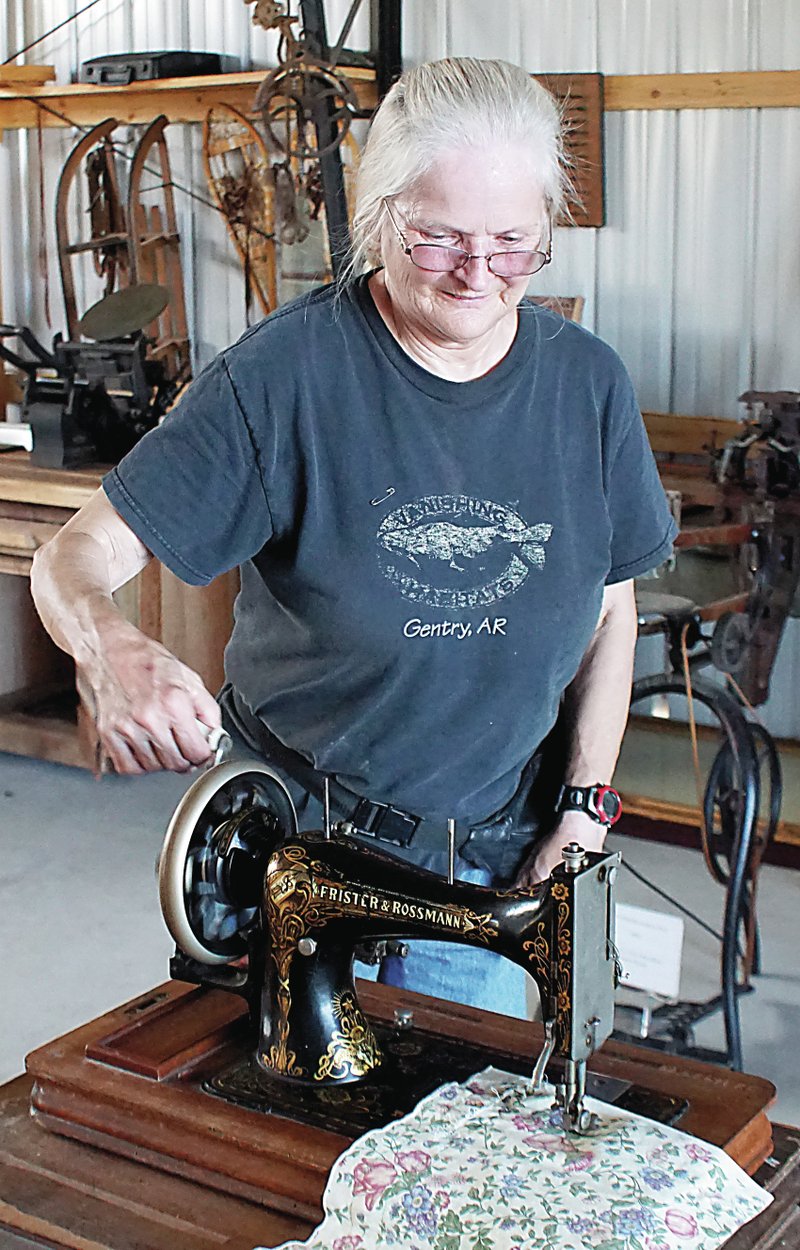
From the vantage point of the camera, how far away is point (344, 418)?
1629 millimetres

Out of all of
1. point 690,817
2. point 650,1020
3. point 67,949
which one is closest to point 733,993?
point 650,1020

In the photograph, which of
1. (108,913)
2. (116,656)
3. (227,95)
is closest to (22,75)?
(227,95)

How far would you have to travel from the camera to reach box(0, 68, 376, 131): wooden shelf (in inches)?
202

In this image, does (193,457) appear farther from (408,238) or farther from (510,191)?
(510,191)

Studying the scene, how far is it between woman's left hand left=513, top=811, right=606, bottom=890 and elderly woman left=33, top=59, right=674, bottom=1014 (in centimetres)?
8

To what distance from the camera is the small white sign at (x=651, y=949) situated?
2.85m

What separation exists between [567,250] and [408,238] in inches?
134

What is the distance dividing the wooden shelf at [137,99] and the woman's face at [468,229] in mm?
3551

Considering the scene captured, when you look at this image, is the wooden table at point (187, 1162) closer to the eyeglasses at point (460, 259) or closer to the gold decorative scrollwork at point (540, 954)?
the gold decorative scrollwork at point (540, 954)

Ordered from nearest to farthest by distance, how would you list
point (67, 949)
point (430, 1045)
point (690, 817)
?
A: point (430, 1045)
point (67, 949)
point (690, 817)

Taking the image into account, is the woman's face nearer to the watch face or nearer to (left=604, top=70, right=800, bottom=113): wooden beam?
the watch face

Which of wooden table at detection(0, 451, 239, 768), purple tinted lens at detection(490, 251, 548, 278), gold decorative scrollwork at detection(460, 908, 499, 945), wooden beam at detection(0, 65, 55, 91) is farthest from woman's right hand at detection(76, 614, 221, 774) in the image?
wooden beam at detection(0, 65, 55, 91)

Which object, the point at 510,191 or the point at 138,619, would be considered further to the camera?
the point at 138,619

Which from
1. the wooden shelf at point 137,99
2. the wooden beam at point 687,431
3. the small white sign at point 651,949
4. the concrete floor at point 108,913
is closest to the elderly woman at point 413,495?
the small white sign at point 651,949
